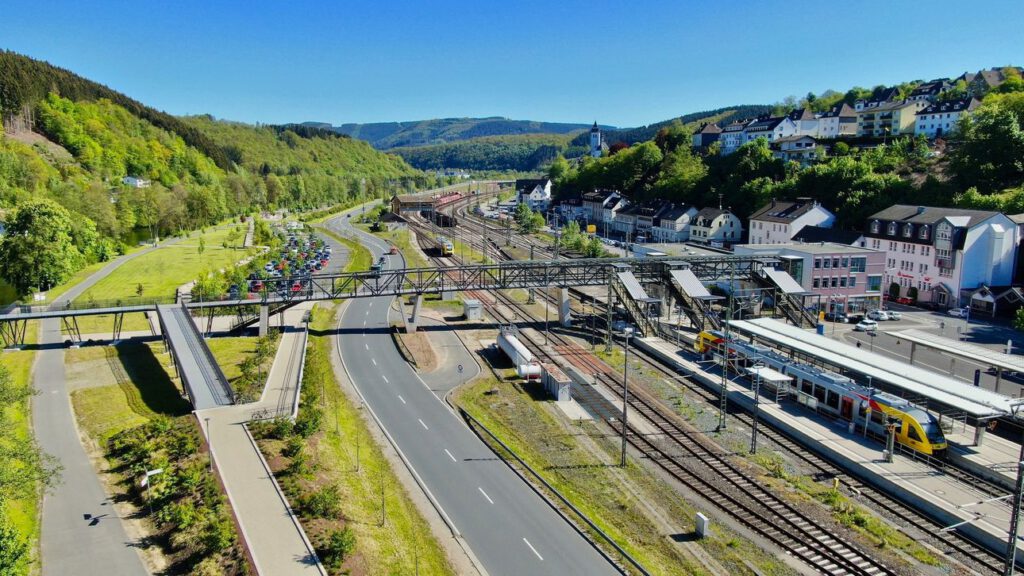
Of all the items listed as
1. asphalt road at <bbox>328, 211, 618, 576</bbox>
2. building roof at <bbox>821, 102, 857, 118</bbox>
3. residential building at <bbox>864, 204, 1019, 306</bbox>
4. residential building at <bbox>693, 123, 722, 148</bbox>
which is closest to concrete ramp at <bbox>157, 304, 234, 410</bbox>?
asphalt road at <bbox>328, 211, 618, 576</bbox>

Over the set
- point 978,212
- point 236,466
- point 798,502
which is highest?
point 978,212

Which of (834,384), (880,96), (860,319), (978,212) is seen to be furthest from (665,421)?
(880,96)

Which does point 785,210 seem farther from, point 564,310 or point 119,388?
point 119,388

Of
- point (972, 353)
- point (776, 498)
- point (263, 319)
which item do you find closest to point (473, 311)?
→ point (263, 319)

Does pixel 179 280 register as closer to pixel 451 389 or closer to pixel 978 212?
pixel 451 389

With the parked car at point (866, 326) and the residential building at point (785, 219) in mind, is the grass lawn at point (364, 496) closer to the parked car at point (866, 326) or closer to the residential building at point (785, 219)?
the parked car at point (866, 326)
